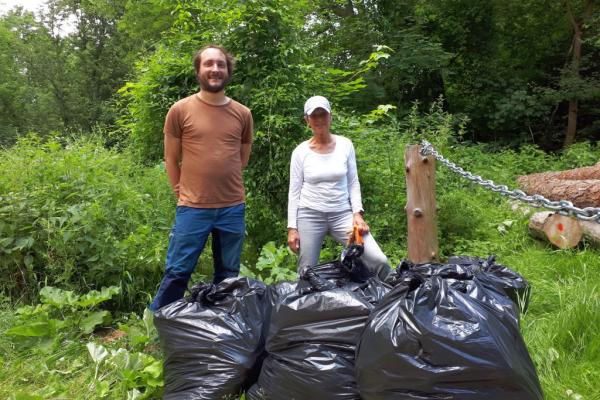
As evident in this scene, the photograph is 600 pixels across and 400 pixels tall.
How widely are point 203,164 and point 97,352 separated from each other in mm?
1250

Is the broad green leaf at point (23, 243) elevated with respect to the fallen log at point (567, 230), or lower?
elevated

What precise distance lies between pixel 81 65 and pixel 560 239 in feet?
84.4

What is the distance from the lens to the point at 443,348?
1545mm

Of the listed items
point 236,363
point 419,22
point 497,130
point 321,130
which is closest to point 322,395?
point 236,363

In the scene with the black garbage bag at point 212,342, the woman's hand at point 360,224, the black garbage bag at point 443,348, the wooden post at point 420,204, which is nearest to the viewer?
the black garbage bag at point 443,348

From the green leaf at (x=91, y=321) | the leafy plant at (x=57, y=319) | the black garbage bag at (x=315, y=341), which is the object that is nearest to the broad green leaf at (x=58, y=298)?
the leafy plant at (x=57, y=319)

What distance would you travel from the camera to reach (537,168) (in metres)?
9.47

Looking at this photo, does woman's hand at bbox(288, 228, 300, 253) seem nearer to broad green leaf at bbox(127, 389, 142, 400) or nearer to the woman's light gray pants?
Result: the woman's light gray pants

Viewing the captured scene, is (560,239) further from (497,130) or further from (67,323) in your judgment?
(497,130)

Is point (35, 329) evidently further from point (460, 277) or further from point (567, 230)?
point (567, 230)

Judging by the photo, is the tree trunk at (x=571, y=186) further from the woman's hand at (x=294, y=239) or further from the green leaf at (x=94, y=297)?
the green leaf at (x=94, y=297)

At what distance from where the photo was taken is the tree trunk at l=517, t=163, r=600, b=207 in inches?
204

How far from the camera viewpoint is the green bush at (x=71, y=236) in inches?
142

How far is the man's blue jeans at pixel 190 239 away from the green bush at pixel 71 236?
3.10ft
